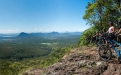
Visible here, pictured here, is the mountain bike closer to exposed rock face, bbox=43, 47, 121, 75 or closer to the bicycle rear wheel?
the bicycle rear wheel

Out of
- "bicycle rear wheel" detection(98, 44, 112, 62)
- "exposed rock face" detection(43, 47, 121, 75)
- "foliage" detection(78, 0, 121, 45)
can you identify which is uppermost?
"foliage" detection(78, 0, 121, 45)

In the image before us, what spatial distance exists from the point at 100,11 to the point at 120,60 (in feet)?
76.3

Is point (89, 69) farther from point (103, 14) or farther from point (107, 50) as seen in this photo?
point (103, 14)

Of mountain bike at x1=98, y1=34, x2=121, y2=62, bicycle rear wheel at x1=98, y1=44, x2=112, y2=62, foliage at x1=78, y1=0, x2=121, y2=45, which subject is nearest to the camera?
mountain bike at x1=98, y1=34, x2=121, y2=62

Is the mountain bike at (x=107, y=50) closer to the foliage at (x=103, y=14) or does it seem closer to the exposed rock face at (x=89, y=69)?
the exposed rock face at (x=89, y=69)

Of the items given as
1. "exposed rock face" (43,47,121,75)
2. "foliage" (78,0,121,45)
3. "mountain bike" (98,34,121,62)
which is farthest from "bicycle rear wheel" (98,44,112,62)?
"foliage" (78,0,121,45)

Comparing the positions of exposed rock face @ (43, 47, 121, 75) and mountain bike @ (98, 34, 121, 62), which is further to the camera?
mountain bike @ (98, 34, 121, 62)

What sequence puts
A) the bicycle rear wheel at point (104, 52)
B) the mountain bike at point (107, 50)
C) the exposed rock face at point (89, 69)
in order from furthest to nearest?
1. the bicycle rear wheel at point (104, 52)
2. the mountain bike at point (107, 50)
3. the exposed rock face at point (89, 69)

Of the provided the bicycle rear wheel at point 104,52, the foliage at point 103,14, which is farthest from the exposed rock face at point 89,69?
the foliage at point 103,14

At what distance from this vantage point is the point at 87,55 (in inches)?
442

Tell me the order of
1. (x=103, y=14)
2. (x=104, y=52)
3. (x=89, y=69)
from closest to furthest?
(x=89, y=69) < (x=104, y=52) < (x=103, y=14)

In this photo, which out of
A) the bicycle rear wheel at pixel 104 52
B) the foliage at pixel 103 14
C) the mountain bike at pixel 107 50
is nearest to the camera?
the mountain bike at pixel 107 50

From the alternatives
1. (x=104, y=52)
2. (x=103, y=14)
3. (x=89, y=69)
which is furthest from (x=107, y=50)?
(x=103, y=14)

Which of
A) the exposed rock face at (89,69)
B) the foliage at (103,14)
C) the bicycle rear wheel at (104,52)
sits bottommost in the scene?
the exposed rock face at (89,69)
